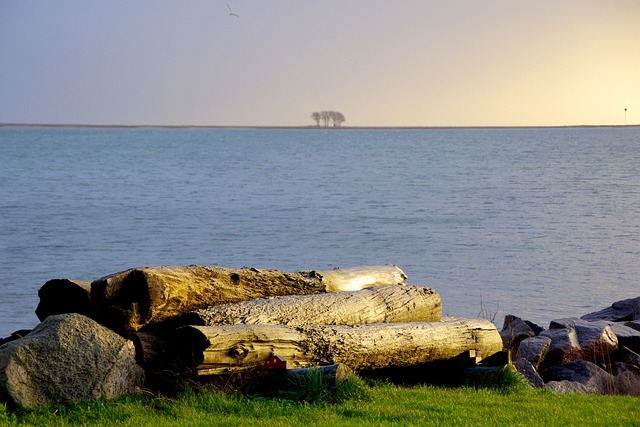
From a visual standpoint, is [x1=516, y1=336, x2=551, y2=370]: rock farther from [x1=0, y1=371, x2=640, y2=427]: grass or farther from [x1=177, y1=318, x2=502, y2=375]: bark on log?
[x1=0, y1=371, x2=640, y2=427]: grass

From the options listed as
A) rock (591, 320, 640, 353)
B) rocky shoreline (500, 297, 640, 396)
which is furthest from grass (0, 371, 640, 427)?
rock (591, 320, 640, 353)

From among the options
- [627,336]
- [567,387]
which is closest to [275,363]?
[567,387]

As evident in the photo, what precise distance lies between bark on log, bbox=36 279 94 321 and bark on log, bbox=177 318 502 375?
1257 millimetres

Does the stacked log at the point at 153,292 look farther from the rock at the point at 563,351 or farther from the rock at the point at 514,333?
the rock at the point at 563,351

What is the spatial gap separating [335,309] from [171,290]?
1995 mm

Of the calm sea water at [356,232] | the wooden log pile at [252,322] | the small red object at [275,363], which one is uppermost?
the wooden log pile at [252,322]

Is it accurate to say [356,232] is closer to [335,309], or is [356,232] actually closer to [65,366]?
[335,309]

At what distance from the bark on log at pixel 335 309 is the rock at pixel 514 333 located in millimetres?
2079

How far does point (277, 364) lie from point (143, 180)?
166 ft

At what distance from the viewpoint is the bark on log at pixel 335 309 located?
356 inches

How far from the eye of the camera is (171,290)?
353 inches

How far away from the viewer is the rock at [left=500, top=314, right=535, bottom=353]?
12211 mm

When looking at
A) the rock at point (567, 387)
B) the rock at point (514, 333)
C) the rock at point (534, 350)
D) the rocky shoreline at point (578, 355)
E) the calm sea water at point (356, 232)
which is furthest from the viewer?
the calm sea water at point (356, 232)

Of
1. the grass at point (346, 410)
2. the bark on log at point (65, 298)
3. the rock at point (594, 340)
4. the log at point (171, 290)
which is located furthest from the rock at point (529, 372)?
the bark on log at point (65, 298)
